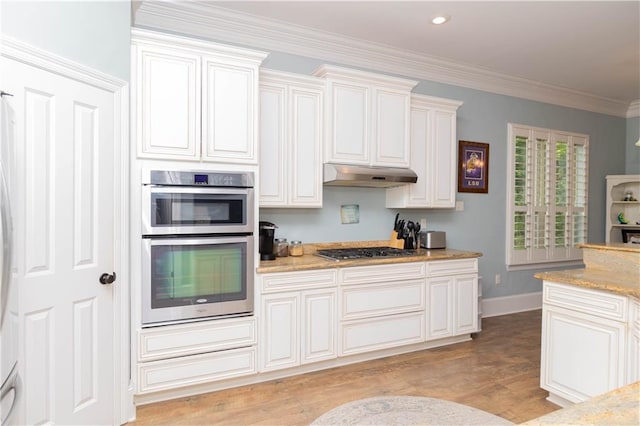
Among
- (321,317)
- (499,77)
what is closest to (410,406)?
(321,317)

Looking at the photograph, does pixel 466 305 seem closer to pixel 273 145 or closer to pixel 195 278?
pixel 273 145

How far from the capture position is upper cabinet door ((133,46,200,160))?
8.18 ft

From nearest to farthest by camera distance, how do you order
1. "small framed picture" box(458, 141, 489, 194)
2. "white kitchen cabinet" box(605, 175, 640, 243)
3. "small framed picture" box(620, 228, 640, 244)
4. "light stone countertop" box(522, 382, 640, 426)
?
"light stone countertop" box(522, 382, 640, 426)
"small framed picture" box(458, 141, 489, 194)
"small framed picture" box(620, 228, 640, 244)
"white kitchen cabinet" box(605, 175, 640, 243)

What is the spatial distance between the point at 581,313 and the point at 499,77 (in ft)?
10.6

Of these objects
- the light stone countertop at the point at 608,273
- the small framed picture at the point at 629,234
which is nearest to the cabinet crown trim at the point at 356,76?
the light stone countertop at the point at 608,273

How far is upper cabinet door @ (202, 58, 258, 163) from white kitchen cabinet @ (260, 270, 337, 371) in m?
0.96

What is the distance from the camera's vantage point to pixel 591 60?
4129 mm

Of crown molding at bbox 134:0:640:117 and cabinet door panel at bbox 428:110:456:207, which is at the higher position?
crown molding at bbox 134:0:640:117

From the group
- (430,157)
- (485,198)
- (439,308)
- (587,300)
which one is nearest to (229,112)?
(430,157)

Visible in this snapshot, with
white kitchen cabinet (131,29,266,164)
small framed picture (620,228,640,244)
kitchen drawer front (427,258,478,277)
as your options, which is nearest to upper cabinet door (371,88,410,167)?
kitchen drawer front (427,258,478,277)

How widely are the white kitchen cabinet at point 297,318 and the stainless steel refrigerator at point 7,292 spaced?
1474 mm

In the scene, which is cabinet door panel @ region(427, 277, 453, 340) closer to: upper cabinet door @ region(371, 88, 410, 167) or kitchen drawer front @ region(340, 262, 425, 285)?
kitchen drawer front @ region(340, 262, 425, 285)

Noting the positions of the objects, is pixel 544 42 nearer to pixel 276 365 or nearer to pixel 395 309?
pixel 395 309

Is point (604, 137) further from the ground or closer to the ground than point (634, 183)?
further from the ground
